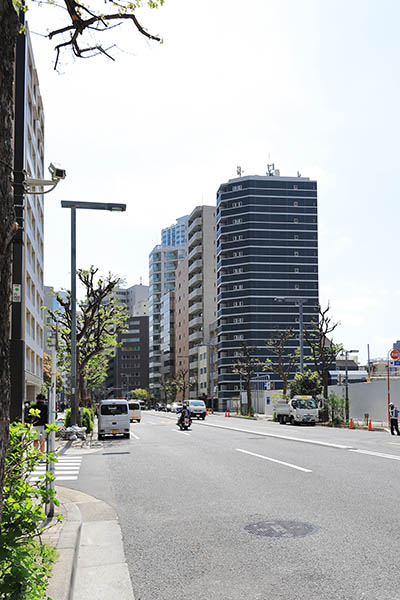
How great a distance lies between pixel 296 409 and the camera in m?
43.6

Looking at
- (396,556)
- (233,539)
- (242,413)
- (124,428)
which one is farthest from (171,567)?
(242,413)

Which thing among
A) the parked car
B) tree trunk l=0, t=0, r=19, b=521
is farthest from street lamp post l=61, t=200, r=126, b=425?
the parked car

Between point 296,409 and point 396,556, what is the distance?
37.5 meters

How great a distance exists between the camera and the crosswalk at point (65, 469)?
1543 centimetres

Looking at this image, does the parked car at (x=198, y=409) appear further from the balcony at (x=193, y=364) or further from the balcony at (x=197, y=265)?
the balcony at (x=197, y=265)

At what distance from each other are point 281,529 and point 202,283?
415ft

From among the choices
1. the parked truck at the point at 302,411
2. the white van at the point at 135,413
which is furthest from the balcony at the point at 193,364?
the parked truck at the point at 302,411

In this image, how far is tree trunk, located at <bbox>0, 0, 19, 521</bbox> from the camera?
3.62 m

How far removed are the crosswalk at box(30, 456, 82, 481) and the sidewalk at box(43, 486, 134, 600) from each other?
4399 millimetres

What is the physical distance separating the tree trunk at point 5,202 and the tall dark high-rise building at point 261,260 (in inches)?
4808

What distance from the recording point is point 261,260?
128375 millimetres

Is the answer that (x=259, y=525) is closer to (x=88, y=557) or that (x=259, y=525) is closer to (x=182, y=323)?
(x=88, y=557)

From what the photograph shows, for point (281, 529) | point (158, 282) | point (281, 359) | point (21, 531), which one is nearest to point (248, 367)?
point (281, 359)

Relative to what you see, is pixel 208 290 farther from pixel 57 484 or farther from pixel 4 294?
pixel 4 294
